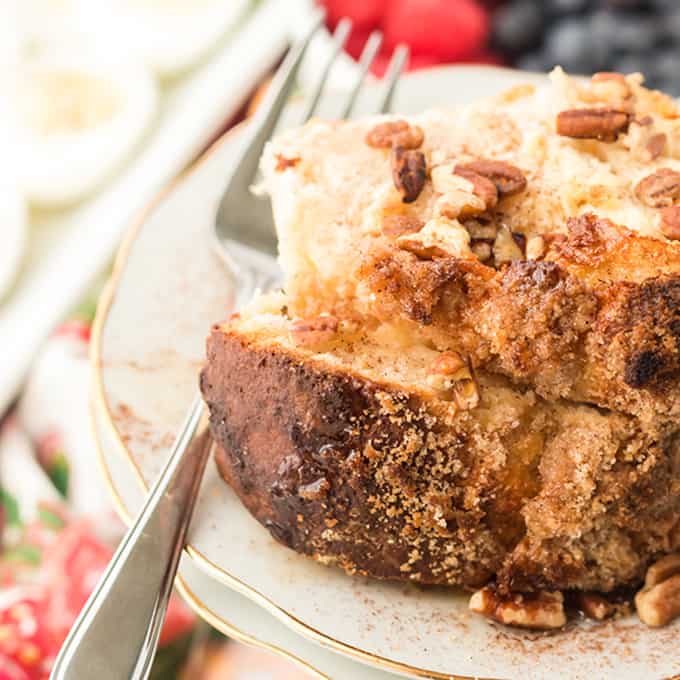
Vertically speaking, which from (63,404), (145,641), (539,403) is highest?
(539,403)

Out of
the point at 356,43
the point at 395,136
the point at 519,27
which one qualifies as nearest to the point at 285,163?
the point at 395,136

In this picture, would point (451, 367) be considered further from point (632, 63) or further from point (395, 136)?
point (632, 63)

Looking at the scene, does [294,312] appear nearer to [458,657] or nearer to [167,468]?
[167,468]

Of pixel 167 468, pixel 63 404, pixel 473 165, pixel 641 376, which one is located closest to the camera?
pixel 641 376

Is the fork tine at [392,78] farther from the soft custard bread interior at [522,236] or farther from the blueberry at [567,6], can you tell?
the blueberry at [567,6]

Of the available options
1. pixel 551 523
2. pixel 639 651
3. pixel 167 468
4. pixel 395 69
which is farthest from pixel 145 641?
pixel 395 69

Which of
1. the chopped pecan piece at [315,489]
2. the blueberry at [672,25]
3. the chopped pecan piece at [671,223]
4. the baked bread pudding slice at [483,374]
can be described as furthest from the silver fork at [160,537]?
the blueberry at [672,25]
